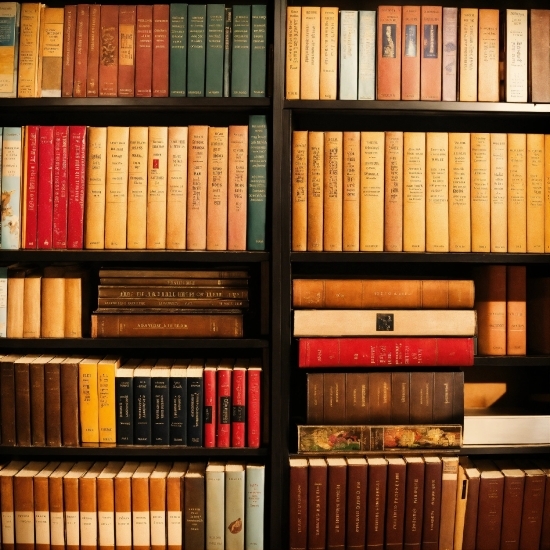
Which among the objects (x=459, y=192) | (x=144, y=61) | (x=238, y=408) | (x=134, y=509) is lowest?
(x=134, y=509)

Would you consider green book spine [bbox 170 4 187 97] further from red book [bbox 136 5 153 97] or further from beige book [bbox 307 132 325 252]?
beige book [bbox 307 132 325 252]

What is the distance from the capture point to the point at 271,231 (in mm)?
1291

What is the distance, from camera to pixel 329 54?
1.28 metres

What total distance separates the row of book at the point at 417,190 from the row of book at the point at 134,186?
0.45 ft

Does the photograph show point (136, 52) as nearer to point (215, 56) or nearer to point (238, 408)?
point (215, 56)

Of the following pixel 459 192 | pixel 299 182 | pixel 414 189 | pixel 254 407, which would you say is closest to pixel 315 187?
→ pixel 299 182

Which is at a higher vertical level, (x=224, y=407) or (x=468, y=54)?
(x=468, y=54)

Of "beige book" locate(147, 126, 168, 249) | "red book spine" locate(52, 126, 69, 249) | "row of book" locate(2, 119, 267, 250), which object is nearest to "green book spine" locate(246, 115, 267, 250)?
"row of book" locate(2, 119, 267, 250)

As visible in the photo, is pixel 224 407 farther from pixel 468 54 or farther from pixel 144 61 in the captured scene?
pixel 468 54

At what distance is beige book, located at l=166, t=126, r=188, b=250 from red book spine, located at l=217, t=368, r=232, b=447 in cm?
34

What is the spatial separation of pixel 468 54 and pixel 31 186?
115 cm

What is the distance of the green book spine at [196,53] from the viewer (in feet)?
Answer: 4.23

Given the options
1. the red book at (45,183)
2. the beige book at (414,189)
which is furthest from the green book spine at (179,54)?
the beige book at (414,189)

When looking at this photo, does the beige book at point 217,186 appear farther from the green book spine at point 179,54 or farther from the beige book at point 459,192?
the beige book at point 459,192
